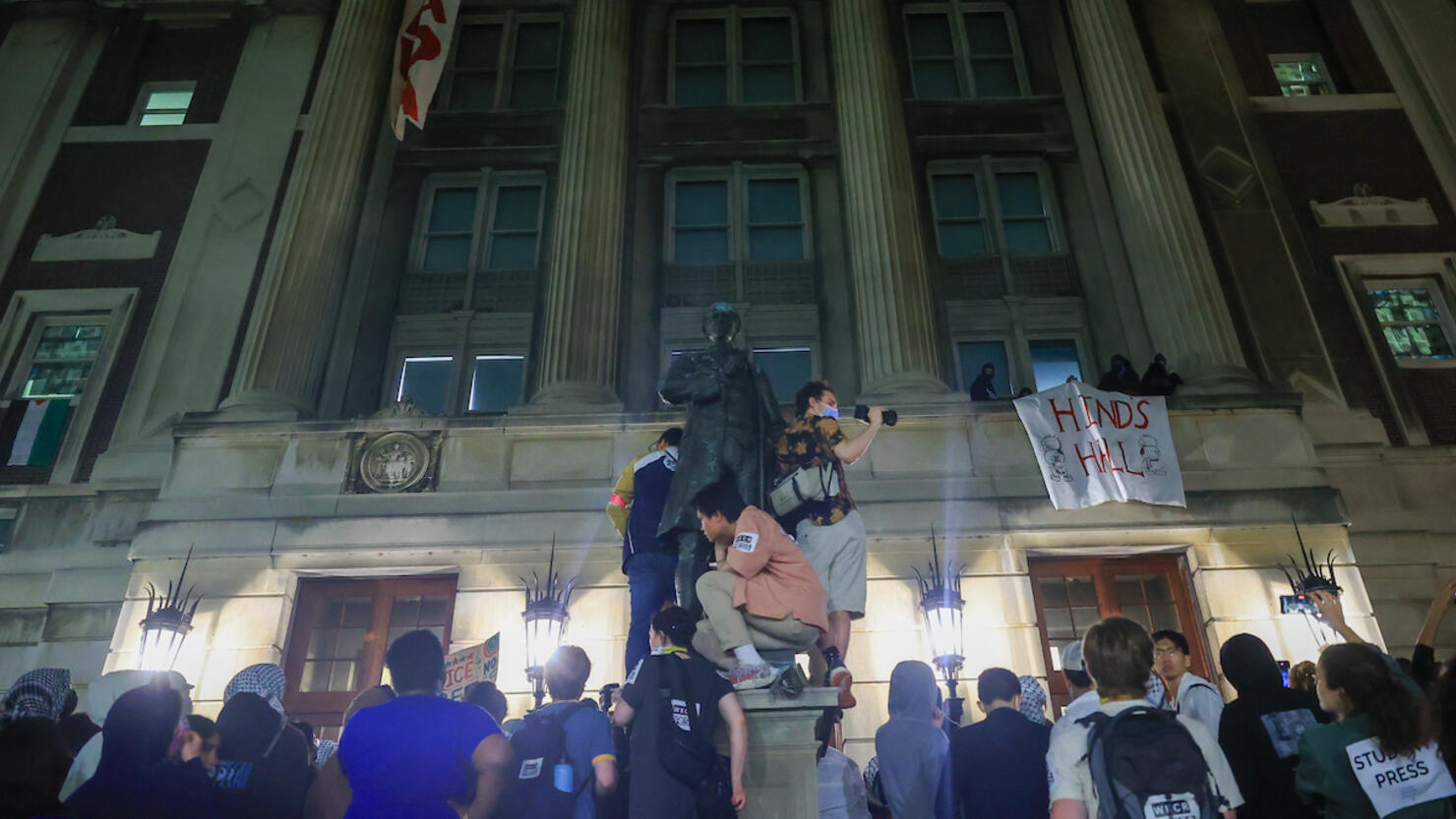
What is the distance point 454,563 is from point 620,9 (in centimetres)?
1190

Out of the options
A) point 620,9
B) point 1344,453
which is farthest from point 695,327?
point 1344,453

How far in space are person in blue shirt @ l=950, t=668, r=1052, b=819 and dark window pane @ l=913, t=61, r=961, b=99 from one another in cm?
1649

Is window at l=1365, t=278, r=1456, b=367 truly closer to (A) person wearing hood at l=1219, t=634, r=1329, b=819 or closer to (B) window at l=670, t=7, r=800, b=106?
(B) window at l=670, t=7, r=800, b=106

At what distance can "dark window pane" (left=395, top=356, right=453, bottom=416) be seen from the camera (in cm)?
1688

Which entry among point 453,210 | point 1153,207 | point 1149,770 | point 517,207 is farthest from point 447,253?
point 1149,770

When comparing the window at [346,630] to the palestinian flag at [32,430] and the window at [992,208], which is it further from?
the window at [992,208]

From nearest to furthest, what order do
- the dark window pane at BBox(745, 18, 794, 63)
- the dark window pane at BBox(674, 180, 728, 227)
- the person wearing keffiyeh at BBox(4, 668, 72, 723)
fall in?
the person wearing keffiyeh at BBox(4, 668, 72, 723) < the dark window pane at BBox(674, 180, 728, 227) < the dark window pane at BBox(745, 18, 794, 63)

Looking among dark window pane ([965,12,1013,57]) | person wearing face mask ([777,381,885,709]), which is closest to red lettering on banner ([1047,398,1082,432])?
Result: person wearing face mask ([777,381,885,709])

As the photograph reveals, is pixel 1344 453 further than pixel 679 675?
Yes

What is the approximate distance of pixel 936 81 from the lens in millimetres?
19844

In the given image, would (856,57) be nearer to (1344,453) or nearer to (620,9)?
(620,9)

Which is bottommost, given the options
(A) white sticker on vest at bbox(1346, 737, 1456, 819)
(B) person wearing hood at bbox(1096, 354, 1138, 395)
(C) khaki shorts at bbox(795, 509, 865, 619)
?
(A) white sticker on vest at bbox(1346, 737, 1456, 819)

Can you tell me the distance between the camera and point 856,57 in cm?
1794

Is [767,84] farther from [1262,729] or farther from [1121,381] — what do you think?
[1262,729]
